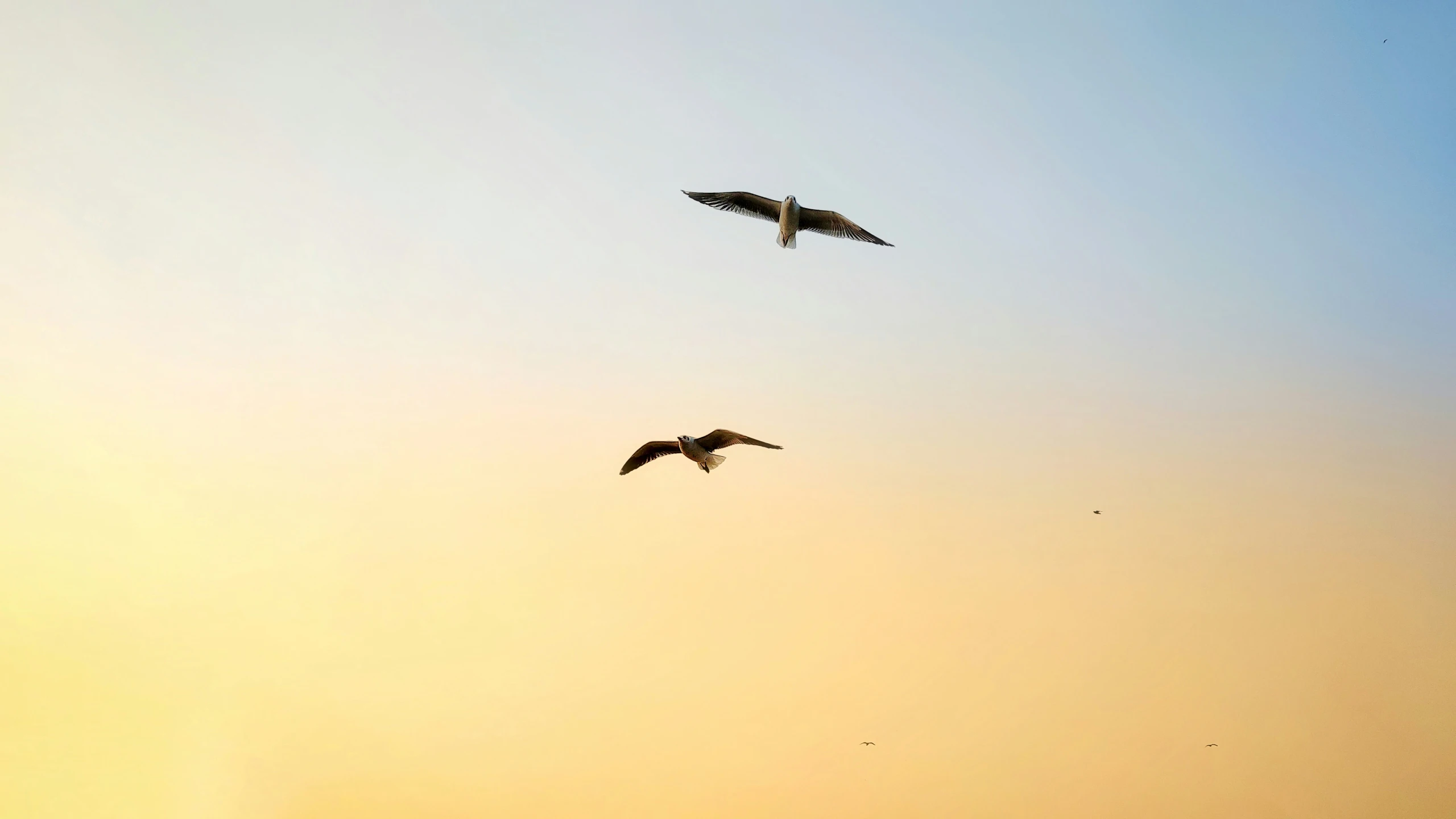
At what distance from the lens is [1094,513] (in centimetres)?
1016

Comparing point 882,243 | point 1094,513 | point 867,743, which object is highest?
point 882,243

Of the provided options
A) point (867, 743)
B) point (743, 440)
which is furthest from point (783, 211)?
point (867, 743)

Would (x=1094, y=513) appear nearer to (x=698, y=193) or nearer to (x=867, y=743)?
(x=867, y=743)

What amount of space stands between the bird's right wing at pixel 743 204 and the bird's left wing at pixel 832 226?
28cm

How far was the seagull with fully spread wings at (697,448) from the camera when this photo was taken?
24.2ft

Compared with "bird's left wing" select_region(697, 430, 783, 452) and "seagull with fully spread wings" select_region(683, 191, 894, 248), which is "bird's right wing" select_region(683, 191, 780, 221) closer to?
"seagull with fully spread wings" select_region(683, 191, 894, 248)

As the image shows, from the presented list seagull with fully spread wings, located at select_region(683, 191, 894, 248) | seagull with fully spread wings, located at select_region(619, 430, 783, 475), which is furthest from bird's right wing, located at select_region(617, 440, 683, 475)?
seagull with fully spread wings, located at select_region(683, 191, 894, 248)

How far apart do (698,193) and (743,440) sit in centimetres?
235

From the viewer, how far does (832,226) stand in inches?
315

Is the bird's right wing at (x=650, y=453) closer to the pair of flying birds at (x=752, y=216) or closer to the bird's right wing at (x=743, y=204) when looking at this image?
the pair of flying birds at (x=752, y=216)

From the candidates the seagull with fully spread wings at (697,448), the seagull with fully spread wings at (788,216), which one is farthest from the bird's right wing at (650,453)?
the seagull with fully spread wings at (788,216)

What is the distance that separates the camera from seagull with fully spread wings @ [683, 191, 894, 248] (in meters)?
7.68

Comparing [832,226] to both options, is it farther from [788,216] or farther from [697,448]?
[697,448]

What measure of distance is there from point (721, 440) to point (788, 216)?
220 cm
